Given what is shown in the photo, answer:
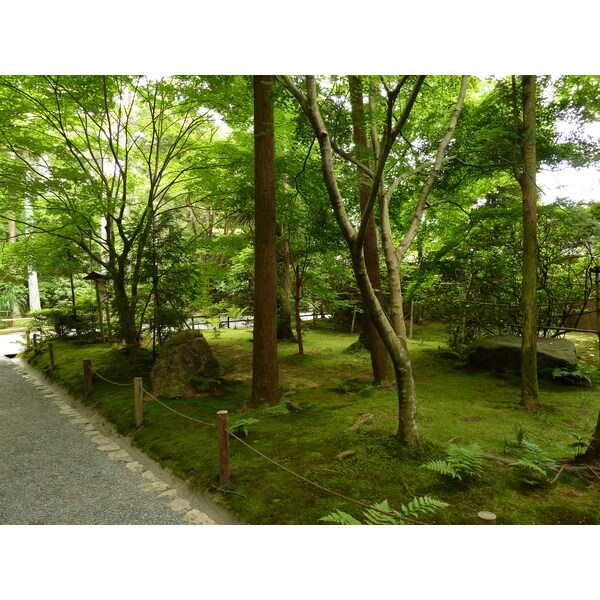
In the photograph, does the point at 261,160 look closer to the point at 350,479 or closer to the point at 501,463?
the point at 350,479

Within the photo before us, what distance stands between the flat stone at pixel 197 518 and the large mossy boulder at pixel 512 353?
7.07 m

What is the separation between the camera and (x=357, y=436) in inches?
180

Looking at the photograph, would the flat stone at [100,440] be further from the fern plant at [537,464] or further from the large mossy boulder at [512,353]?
the large mossy boulder at [512,353]

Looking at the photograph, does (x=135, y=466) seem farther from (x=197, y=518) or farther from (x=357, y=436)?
(x=357, y=436)

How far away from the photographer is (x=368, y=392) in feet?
22.4

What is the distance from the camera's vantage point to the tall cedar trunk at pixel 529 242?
211 inches

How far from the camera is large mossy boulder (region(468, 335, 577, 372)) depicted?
715 cm

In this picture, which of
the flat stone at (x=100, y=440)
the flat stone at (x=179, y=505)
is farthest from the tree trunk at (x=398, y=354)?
the flat stone at (x=100, y=440)

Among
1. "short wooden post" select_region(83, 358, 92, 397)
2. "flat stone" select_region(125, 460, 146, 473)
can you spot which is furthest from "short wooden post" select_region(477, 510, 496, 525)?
"short wooden post" select_region(83, 358, 92, 397)

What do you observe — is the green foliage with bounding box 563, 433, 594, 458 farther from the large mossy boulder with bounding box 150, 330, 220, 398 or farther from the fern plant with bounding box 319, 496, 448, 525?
the large mossy boulder with bounding box 150, 330, 220, 398

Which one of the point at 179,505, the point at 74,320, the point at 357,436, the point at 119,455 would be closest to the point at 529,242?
the point at 357,436

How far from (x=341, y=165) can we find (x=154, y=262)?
208 inches

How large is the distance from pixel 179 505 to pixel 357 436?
227cm

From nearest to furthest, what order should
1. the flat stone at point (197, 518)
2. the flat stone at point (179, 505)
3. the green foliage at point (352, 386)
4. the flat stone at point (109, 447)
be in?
the flat stone at point (197, 518), the flat stone at point (179, 505), the flat stone at point (109, 447), the green foliage at point (352, 386)
